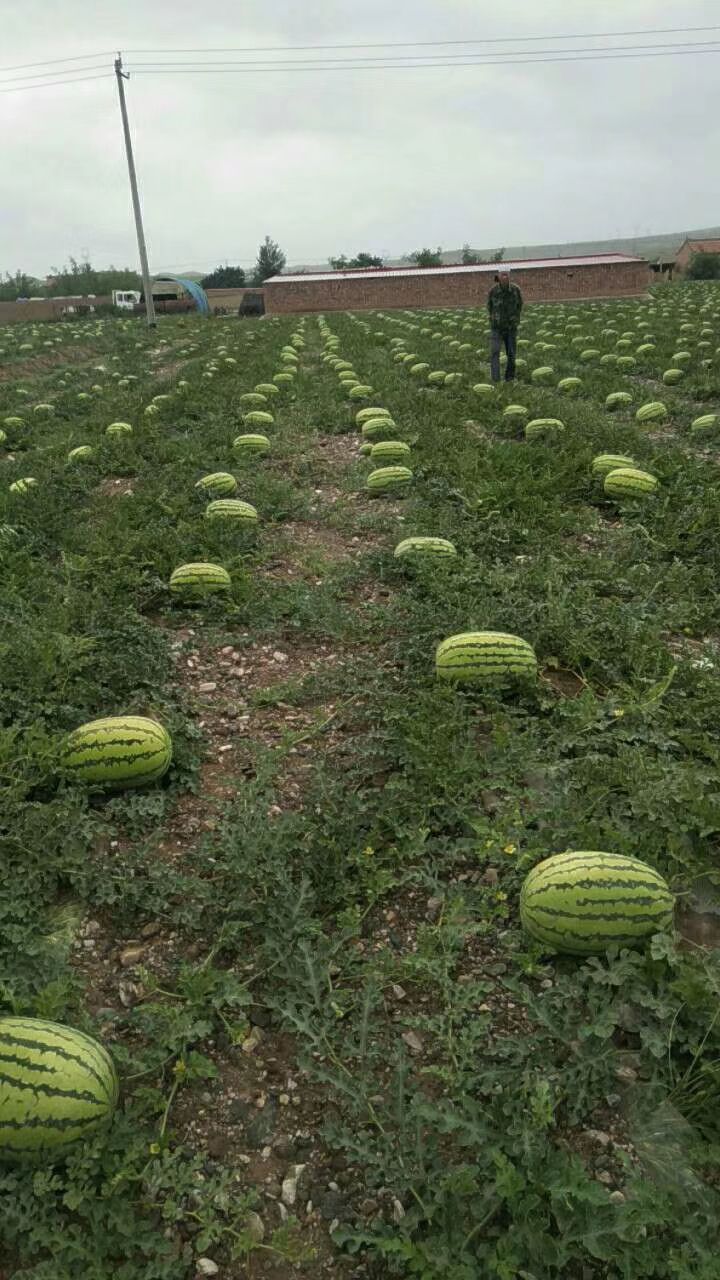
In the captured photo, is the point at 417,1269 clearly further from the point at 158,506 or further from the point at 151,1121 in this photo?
the point at 158,506

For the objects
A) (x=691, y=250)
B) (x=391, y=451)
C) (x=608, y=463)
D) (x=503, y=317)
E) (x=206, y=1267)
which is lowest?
(x=206, y=1267)

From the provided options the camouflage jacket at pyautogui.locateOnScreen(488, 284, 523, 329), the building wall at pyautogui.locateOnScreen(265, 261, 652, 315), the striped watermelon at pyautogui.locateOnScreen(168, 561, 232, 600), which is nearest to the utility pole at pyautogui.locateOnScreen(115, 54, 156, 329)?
the building wall at pyautogui.locateOnScreen(265, 261, 652, 315)

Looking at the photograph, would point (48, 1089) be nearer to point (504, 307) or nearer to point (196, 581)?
point (196, 581)

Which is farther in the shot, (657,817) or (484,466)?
(484,466)

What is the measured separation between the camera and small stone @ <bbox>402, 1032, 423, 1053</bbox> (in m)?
2.24

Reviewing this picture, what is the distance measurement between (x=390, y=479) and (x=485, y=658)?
3370 mm

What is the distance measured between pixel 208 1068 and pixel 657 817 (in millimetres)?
1635

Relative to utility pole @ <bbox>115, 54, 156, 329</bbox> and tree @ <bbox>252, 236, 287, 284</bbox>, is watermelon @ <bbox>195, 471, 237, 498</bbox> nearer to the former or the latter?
utility pole @ <bbox>115, 54, 156, 329</bbox>

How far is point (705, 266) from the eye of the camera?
46.1 meters

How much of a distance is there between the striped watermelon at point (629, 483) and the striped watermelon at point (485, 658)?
2.77 metres

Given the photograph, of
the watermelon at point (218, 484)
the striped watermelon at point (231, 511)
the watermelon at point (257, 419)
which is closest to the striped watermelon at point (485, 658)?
the striped watermelon at point (231, 511)

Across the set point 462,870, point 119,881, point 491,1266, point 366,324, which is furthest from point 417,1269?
point 366,324

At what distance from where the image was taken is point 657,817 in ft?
8.95

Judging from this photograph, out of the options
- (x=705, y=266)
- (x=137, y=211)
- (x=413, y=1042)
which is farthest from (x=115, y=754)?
(x=705, y=266)
